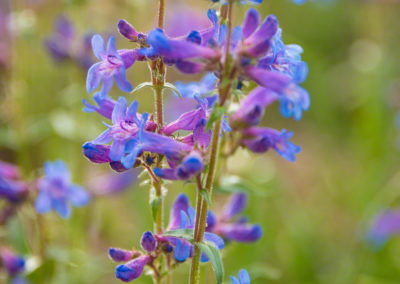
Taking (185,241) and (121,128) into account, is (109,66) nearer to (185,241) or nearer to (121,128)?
(121,128)

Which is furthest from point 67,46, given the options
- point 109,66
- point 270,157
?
point 270,157

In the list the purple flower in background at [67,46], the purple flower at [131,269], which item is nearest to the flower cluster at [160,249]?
the purple flower at [131,269]

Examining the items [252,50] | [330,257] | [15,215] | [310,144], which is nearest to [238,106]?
[252,50]

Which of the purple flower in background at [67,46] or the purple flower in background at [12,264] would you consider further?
the purple flower in background at [67,46]

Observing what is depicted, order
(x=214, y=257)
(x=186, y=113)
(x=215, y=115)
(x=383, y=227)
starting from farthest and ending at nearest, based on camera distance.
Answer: (x=383, y=227) < (x=186, y=113) < (x=214, y=257) < (x=215, y=115)

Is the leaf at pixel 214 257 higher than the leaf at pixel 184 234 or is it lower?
lower

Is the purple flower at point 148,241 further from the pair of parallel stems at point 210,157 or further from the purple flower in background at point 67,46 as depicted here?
the purple flower in background at point 67,46

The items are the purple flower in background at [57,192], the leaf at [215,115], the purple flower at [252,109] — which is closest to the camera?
the leaf at [215,115]

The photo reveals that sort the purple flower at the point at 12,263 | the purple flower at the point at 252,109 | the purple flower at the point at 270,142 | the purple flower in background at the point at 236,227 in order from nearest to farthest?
1. the purple flower at the point at 270,142
2. the purple flower at the point at 252,109
3. the purple flower in background at the point at 236,227
4. the purple flower at the point at 12,263
